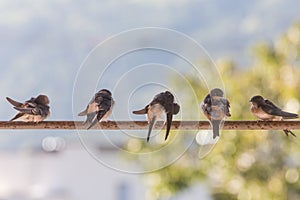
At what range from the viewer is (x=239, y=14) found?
464 cm

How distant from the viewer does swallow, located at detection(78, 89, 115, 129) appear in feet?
4.82

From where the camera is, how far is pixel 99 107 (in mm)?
1482

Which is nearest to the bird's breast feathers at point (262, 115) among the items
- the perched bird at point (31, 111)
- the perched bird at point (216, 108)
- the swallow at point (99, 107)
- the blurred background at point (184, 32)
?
the perched bird at point (216, 108)

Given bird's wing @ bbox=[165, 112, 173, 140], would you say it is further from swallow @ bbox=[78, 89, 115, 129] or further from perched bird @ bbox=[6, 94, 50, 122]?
perched bird @ bbox=[6, 94, 50, 122]

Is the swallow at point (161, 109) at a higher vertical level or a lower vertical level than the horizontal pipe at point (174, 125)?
higher

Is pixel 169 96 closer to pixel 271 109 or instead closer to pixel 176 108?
pixel 176 108

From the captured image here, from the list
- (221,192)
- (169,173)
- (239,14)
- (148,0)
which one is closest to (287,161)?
(221,192)

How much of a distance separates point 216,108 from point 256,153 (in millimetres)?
→ 1995

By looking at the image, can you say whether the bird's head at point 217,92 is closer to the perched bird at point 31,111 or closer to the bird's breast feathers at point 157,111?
the bird's breast feathers at point 157,111

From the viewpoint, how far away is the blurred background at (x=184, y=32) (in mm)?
3324

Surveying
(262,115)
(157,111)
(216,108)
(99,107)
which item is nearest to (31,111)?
(99,107)

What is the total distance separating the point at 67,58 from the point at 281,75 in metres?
1.67

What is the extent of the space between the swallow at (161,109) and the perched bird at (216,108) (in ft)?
0.25

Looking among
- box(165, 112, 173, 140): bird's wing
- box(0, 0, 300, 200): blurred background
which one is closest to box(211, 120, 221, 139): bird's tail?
box(165, 112, 173, 140): bird's wing
